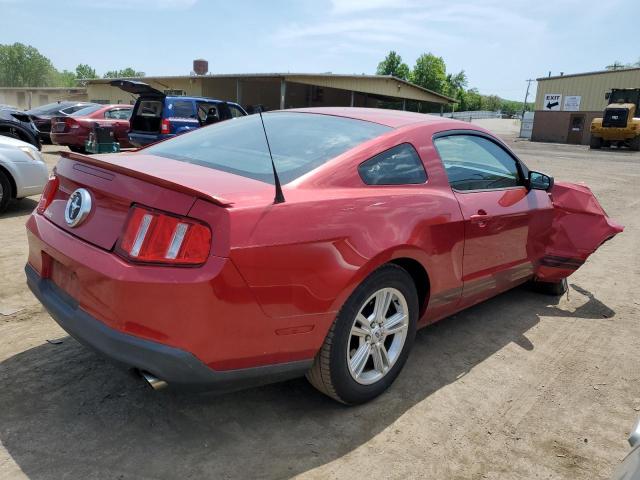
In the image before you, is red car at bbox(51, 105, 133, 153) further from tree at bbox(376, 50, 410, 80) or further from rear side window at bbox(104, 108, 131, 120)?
tree at bbox(376, 50, 410, 80)

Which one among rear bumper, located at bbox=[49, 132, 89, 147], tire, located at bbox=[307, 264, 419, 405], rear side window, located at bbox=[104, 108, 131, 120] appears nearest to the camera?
tire, located at bbox=[307, 264, 419, 405]

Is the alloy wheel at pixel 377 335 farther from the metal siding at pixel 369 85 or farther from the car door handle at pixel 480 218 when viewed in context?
the metal siding at pixel 369 85

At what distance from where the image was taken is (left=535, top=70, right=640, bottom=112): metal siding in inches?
1441

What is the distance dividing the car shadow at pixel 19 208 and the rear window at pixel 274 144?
4.34 metres

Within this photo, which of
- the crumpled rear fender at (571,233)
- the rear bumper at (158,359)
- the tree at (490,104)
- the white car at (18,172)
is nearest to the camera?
the rear bumper at (158,359)

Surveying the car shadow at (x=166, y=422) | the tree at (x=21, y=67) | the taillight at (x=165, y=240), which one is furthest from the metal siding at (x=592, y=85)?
the tree at (x=21, y=67)

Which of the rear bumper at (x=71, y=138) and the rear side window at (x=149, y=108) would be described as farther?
the rear bumper at (x=71, y=138)

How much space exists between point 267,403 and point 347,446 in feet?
1.75

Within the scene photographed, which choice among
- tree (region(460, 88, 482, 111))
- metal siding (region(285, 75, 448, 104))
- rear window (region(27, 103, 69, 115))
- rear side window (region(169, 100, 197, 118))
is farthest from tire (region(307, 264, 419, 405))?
tree (region(460, 88, 482, 111))

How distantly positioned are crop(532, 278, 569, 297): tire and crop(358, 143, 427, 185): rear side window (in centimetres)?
230

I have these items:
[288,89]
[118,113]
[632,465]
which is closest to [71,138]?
[118,113]

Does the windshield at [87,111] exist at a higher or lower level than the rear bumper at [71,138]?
higher

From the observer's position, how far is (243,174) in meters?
2.46

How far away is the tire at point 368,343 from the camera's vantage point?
8.07 ft
